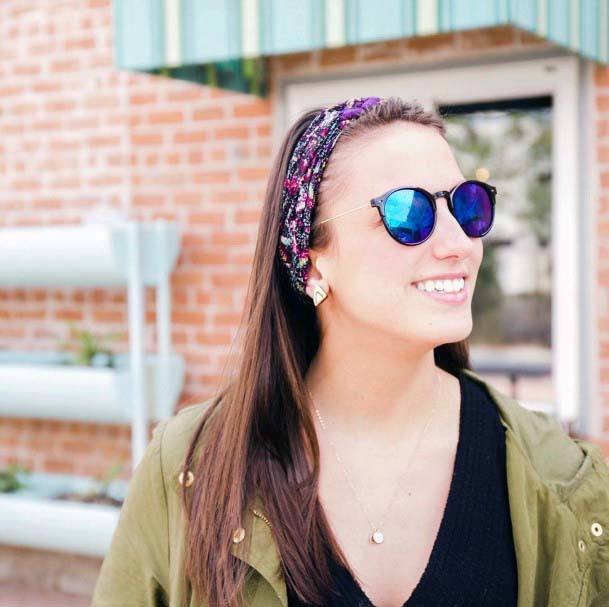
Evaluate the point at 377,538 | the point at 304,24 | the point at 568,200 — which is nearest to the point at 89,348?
the point at 304,24

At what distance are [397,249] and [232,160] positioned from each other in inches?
118

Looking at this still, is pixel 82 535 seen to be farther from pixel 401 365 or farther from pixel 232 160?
pixel 401 365

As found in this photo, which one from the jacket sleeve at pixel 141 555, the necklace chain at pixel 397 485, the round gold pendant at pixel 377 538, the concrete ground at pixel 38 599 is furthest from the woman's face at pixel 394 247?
the concrete ground at pixel 38 599

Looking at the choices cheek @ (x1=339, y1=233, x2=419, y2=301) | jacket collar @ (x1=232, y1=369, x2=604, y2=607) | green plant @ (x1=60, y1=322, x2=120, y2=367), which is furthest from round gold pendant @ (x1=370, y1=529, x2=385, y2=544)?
green plant @ (x1=60, y1=322, x2=120, y2=367)

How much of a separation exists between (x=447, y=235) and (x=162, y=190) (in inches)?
128

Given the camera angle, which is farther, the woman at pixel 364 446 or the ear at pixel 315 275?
the ear at pixel 315 275

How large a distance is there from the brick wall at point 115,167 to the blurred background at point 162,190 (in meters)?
0.01

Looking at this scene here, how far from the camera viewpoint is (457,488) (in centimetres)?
171

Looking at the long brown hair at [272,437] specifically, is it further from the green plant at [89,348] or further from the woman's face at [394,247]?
the green plant at [89,348]

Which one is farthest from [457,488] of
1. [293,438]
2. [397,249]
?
[397,249]

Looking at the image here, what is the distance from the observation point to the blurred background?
3.61m

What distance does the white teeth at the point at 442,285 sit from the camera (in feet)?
5.28

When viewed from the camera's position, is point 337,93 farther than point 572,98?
Yes

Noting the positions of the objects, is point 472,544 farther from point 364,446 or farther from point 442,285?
point 442,285
